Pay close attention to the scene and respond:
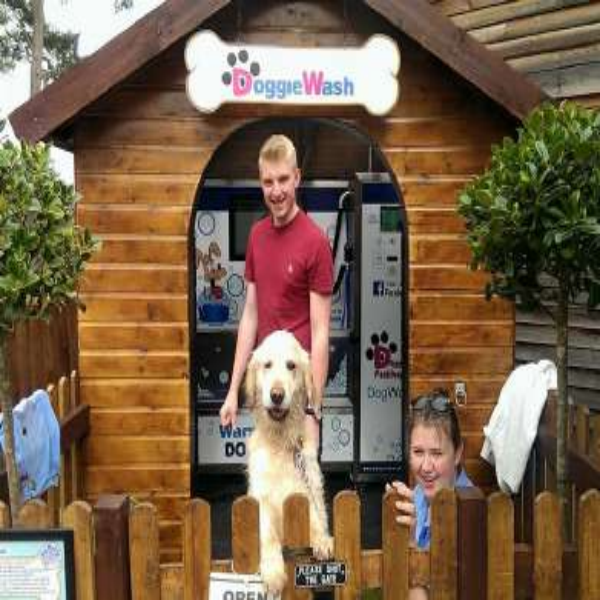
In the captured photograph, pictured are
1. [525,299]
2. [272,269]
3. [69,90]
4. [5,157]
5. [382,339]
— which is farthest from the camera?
[382,339]

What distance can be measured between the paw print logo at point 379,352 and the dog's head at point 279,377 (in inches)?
140

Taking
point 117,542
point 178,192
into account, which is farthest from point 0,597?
point 178,192

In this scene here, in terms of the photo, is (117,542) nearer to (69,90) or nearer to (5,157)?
(5,157)

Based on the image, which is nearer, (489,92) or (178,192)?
(489,92)

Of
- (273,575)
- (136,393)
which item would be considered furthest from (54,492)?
(273,575)

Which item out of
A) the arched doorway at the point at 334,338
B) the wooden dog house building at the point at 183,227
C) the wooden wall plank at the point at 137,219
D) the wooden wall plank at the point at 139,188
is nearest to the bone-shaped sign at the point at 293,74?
the wooden dog house building at the point at 183,227

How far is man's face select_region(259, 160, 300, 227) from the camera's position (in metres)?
3.77

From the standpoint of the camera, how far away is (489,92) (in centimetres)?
495

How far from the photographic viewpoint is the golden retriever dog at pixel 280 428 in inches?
137

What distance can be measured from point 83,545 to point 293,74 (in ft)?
10.4

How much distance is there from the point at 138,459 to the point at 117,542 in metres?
2.62

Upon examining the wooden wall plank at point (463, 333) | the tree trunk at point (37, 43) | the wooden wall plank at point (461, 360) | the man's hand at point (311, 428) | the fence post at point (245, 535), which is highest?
the tree trunk at point (37, 43)

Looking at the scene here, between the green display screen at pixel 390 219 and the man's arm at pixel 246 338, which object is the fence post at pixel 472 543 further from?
the green display screen at pixel 390 219

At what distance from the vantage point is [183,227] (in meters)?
5.29
